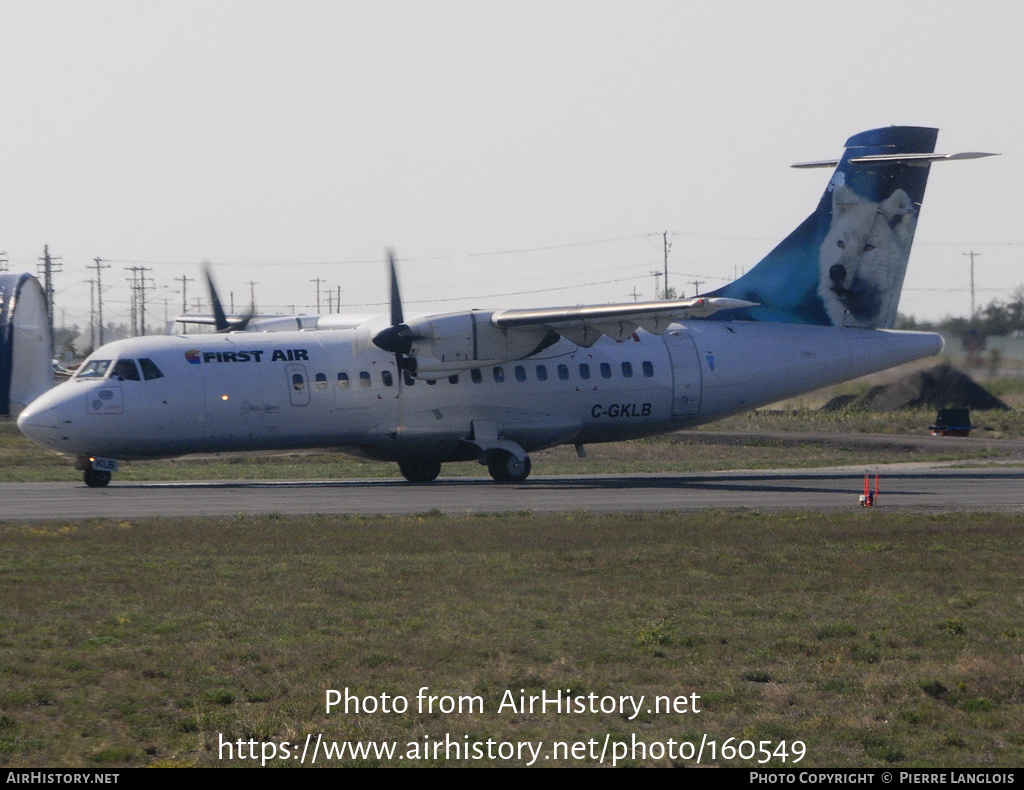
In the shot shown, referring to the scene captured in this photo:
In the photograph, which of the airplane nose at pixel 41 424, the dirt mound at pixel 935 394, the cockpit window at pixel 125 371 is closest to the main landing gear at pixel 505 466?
the cockpit window at pixel 125 371

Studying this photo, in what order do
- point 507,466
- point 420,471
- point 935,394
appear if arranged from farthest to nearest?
point 935,394 → point 420,471 → point 507,466

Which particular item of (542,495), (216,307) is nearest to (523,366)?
(542,495)

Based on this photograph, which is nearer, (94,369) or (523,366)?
(94,369)

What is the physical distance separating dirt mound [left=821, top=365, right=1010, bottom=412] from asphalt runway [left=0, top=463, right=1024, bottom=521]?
1235 inches

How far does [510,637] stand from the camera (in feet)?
40.2

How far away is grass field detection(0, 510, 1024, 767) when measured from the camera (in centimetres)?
916

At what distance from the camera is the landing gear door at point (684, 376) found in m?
31.8

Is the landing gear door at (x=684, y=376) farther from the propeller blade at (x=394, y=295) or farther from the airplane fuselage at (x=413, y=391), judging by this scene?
the propeller blade at (x=394, y=295)

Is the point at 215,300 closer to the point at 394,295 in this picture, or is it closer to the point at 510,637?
the point at 394,295

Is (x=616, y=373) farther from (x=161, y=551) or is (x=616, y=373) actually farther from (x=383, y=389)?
(x=161, y=551)

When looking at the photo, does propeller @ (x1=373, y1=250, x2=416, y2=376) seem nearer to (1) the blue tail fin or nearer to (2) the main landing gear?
(2) the main landing gear

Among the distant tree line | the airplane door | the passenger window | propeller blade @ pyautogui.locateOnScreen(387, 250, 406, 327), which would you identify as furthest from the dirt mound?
the passenger window

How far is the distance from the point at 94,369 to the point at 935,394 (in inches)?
1895

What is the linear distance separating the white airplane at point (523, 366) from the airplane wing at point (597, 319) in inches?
2.1
